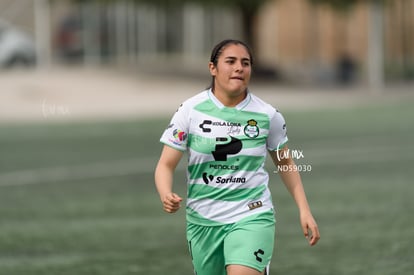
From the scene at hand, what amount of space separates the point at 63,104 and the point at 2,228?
87.0 feet

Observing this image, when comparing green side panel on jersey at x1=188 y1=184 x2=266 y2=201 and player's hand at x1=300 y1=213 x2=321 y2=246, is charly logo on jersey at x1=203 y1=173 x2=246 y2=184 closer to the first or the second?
green side panel on jersey at x1=188 y1=184 x2=266 y2=201

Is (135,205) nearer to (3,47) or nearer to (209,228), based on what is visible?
(209,228)

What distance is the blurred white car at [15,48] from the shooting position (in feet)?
160

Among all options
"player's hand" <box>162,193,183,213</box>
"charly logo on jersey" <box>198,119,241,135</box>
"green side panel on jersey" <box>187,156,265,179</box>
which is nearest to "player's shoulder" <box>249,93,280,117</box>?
"charly logo on jersey" <box>198,119,241,135</box>

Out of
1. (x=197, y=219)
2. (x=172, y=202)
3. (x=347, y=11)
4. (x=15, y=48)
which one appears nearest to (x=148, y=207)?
(x=197, y=219)

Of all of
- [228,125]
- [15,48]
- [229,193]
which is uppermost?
[228,125]

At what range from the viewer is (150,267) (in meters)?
10.2

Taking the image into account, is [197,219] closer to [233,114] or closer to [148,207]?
Result: [233,114]

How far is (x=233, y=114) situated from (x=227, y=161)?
0.80ft

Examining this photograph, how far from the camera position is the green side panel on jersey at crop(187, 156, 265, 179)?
656cm

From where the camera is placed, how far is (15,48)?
1949 inches

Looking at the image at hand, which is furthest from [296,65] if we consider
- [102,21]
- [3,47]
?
[3,47]

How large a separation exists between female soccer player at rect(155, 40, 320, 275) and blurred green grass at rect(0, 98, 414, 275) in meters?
3.31
